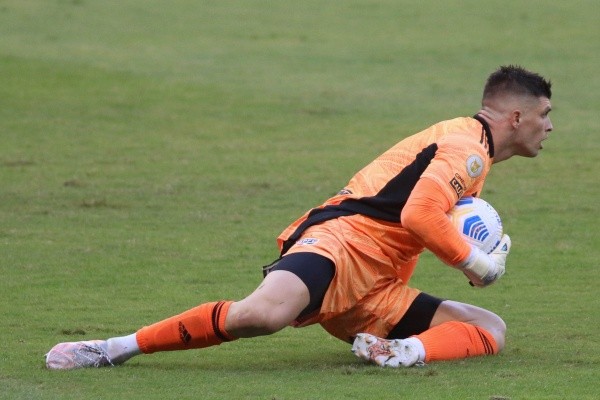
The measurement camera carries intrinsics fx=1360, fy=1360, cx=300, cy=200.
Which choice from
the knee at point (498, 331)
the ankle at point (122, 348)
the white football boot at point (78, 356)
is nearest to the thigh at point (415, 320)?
the knee at point (498, 331)

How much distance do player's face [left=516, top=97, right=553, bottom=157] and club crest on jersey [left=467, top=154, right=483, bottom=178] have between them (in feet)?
1.36

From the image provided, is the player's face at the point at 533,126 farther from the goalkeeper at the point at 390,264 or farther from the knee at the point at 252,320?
the knee at the point at 252,320

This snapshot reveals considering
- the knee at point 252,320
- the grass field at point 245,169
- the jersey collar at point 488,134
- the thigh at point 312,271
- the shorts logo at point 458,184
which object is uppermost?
the jersey collar at point 488,134

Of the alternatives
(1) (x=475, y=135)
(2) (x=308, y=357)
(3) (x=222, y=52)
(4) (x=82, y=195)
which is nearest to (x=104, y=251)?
(4) (x=82, y=195)

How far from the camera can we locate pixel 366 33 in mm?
26625

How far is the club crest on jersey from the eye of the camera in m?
6.95

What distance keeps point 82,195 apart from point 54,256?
310 centimetres

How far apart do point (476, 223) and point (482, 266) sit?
0.99 ft

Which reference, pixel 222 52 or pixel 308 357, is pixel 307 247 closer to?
pixel 308 357

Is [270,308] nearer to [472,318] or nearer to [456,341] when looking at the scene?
[456,341]

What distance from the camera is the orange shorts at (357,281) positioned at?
23.1 ft

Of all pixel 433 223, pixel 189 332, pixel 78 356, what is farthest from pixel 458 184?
pixel 78 356

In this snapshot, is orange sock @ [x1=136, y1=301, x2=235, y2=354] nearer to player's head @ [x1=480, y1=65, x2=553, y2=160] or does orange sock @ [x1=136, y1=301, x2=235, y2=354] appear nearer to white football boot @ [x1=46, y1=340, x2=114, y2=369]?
white football boot @ [x1=46, y1=340, x2=114, y2=369]

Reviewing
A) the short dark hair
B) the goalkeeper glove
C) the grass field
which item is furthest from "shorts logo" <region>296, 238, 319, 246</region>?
the short dark hair
